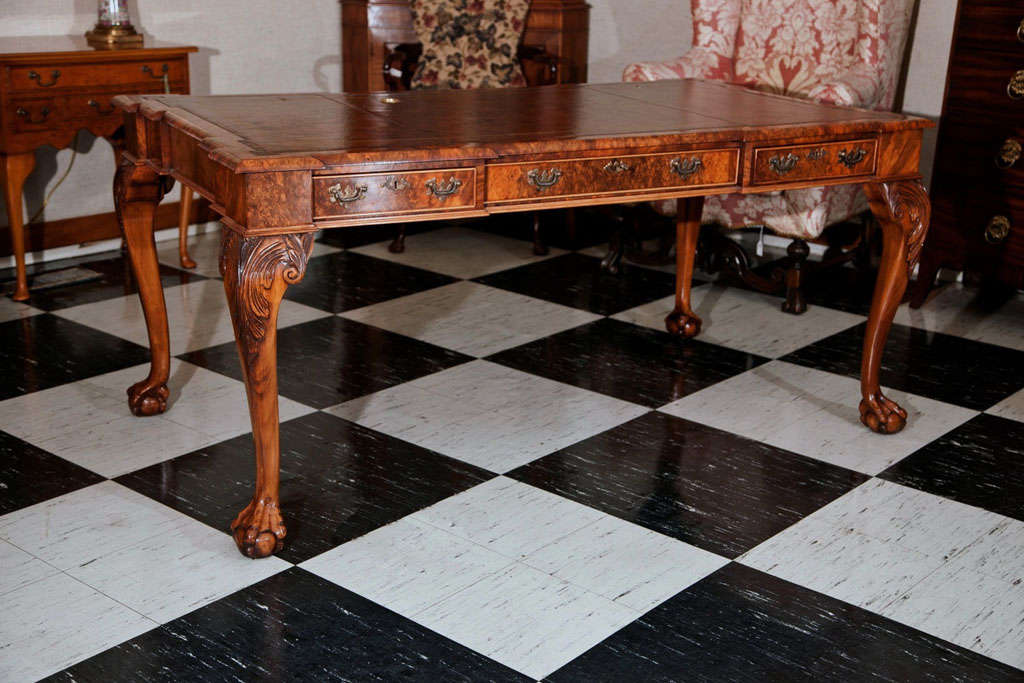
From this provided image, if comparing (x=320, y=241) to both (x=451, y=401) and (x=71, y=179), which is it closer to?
(x=71, y=179)

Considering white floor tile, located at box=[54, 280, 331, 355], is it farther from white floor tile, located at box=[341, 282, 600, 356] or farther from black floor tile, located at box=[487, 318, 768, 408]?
black floor tile, located at box=[487, 318, 768, 408]

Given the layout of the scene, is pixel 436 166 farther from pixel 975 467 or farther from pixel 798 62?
pixel 798 62

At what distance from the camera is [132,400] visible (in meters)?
2.62

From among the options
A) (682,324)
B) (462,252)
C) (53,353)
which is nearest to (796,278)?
(682,324)

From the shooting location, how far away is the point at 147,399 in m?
2.61

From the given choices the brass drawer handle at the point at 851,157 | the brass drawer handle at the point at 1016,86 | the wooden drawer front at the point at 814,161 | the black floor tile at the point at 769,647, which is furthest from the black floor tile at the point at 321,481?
the brass drawer handle at the point at 1016,86

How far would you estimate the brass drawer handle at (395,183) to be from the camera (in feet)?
6.38

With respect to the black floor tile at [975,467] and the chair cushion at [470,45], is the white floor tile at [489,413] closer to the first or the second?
the black floor tile at [975,467]

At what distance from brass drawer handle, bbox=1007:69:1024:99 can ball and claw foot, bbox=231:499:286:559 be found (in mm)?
2471

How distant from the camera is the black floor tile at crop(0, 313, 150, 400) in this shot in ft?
9.30

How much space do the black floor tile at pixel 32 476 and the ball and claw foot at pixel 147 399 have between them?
25 cm

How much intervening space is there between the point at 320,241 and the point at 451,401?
5.76ft

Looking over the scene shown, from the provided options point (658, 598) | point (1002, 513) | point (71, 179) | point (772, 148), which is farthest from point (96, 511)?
point (71, 179)

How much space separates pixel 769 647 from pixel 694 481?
620 mm
